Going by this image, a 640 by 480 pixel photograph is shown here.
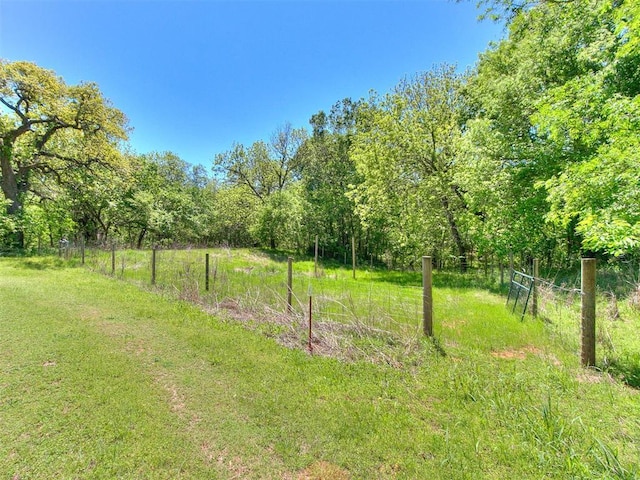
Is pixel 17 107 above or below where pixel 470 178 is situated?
above

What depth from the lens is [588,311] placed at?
3.53 metres

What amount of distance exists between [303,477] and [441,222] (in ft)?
48.5

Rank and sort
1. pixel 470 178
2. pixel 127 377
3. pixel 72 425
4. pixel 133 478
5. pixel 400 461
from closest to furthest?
pixel 133 478 → pixel 400 461 → pixel 72 425 → pixel 127 377 → pixel 470 178

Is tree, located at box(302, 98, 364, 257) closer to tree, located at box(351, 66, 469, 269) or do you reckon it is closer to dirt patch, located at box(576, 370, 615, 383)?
tree, located at box(351, 66, 469, 269)

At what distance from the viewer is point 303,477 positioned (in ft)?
7.00

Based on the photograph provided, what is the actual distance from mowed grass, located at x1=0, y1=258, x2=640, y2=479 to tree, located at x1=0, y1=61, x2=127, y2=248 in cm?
1542

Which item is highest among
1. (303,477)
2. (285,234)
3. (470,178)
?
(470,178)

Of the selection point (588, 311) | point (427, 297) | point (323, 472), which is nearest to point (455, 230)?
point (427, 297)

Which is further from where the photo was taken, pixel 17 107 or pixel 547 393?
pixel 17 107

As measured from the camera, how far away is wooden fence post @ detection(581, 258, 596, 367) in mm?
3518

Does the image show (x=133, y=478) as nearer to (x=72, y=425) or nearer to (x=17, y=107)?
(x=72, y=425)

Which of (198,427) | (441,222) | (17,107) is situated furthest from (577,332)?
(17,107)

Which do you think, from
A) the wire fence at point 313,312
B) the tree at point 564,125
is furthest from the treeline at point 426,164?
the wire fence at point 313,312

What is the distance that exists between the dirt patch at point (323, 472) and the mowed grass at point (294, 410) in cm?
1
